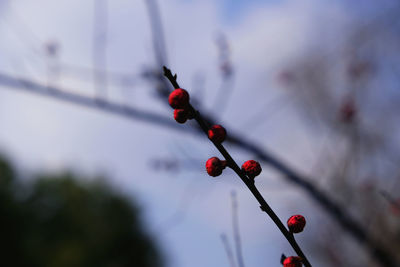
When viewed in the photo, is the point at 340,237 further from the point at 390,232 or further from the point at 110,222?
the point at 110,222

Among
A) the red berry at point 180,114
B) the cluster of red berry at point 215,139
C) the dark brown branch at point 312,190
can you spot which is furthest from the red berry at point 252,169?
the dark brown branch at point 312,190

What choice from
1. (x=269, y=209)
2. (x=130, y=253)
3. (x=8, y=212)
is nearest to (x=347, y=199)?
(x=269, y=209)

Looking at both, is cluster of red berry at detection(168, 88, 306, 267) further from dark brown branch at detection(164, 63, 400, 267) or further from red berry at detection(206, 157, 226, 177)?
dark brown branch at detection(164, 63, 400, 267)

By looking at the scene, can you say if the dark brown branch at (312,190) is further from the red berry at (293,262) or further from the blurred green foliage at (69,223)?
the blurred green foliage at (69,223)

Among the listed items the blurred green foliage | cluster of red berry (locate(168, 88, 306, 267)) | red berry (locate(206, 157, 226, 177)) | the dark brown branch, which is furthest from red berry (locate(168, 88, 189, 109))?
the blurred green foliage

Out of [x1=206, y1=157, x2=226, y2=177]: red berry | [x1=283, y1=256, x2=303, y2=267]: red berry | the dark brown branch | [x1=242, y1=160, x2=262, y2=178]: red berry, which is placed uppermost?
[x1=242, y1=160, x2=262, y2=178]: red berry

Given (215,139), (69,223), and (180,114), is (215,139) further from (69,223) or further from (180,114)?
(69,223)

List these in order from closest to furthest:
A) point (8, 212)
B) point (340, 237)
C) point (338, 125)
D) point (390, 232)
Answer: point (390, 232)
point (338, 125)
point (340, 237)
point (8, 212)
